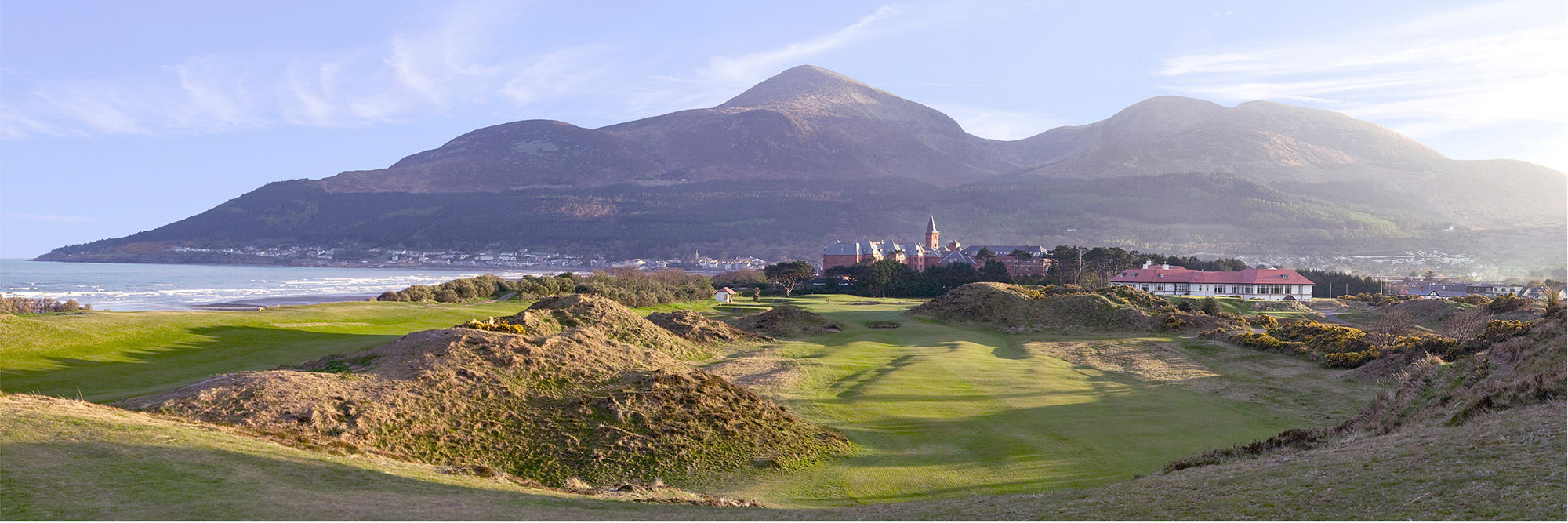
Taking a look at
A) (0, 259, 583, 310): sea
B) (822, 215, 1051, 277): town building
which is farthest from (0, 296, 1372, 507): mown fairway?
(822, 215, 1051, 277): town building

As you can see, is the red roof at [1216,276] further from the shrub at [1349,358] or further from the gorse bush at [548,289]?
the shrub at [1349,358]

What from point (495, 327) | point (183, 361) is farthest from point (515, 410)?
point (183, 361)

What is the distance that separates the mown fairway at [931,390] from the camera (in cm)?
1581

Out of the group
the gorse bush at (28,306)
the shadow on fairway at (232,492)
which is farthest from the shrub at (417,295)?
the shadow on fairway at (232,492)

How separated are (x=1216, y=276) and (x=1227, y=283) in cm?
138

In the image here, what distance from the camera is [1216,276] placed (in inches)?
3595

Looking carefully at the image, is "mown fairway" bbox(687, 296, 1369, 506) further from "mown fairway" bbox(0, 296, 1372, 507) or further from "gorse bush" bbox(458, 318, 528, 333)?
"gorse bush" bbox(458, 318, 528, 333)

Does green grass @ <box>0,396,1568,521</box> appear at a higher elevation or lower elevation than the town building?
lower

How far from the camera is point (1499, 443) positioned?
904 centimetres

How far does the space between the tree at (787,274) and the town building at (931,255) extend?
25267 mm

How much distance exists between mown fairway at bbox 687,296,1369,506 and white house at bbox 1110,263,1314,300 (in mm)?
57668

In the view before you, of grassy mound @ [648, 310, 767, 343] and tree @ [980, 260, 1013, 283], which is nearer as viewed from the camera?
grassy mound @ [648, 310, 767, 343]

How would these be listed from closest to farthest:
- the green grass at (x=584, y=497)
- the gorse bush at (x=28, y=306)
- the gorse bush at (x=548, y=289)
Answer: the green grass at (x=584, y=497)
the gorse bush at (x=28, y=306)
the gorse bush at (x=548, y=289)

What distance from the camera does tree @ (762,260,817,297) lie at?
8512cm
